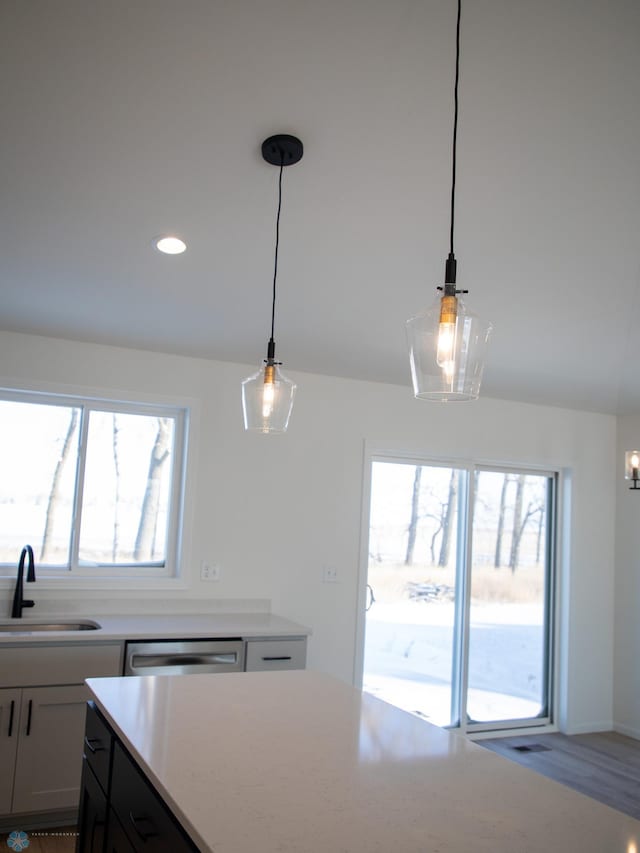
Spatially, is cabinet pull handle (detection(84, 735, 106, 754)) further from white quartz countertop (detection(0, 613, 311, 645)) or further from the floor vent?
the floor vent

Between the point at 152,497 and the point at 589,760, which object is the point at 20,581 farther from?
the point at 589,760

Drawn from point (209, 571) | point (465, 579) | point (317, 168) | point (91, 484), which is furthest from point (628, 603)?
point (317, 168)

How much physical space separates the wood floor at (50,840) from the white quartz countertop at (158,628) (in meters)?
0.84

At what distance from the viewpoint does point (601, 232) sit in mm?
2822

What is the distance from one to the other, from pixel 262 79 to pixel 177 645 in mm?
2582

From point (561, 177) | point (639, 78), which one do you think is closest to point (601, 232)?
point (561, 177)

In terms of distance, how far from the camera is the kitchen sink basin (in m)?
3.60

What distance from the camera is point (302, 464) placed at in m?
4.59

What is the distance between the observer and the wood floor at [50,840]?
10.0ft

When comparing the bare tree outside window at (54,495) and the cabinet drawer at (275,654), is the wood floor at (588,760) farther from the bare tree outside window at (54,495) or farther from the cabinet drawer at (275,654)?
the bare tree outside window at (54,495)

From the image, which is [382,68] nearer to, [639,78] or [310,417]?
[639,78]

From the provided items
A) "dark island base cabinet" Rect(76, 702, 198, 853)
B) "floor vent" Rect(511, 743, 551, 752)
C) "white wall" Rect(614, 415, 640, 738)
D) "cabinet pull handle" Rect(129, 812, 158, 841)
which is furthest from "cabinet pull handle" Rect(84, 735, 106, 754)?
"white wall" Rect(614, 415, 640, 738)

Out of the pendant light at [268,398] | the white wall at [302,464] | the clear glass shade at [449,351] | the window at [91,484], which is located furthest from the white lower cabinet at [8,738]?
the clear glass shade at [449,351]

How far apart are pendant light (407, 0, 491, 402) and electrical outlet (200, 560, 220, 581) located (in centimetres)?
300
